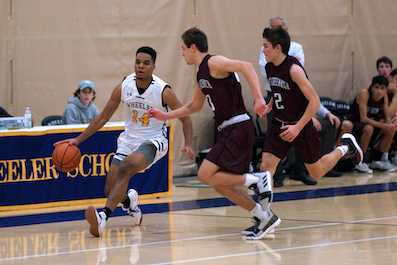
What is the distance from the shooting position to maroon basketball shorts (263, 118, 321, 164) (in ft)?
18.7

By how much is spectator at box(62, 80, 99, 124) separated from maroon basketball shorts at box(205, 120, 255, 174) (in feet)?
11.6

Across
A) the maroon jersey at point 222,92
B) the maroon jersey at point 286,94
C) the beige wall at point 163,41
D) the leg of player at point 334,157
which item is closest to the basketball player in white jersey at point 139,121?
the maroon jersey at point 222,92

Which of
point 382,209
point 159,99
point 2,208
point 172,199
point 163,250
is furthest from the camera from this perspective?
point 172,199

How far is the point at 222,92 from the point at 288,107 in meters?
0.71

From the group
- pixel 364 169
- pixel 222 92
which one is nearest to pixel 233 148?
pixel 222 92

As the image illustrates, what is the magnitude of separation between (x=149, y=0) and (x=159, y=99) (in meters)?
4.52

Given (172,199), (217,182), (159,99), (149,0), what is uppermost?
(149,0)

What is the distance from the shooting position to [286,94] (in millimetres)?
5641

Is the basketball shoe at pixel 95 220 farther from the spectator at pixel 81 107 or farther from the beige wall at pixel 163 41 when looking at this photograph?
the beige wall at pixel 163 41

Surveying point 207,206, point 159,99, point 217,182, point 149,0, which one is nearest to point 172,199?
point 207,206

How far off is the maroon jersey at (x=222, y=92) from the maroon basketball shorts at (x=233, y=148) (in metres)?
0.13

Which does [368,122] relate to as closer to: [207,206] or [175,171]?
[175,171]

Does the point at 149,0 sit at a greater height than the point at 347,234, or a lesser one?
greater

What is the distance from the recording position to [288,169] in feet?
33.4
